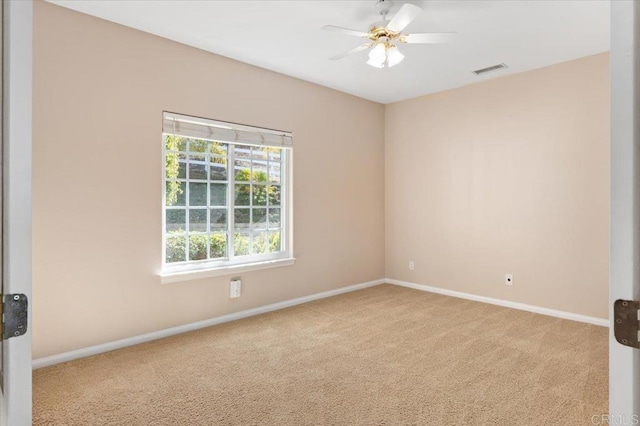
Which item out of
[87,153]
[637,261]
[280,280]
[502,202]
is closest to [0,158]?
[637,261]

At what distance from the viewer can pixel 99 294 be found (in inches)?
117

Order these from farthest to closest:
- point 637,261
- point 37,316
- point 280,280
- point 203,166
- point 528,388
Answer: point 280,280 → point 203,166 → point 37,316 → point 528,388 → point 637,261

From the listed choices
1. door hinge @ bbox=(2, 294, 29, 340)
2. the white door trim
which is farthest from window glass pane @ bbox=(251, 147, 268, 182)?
the white door trim

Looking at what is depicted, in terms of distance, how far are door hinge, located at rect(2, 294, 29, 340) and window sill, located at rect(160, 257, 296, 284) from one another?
270 centimetres

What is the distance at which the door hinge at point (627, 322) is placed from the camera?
0.67m

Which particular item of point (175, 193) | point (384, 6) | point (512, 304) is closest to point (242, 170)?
point (175, 193)

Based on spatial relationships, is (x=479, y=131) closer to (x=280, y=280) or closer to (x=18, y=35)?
(x=280, y=280)

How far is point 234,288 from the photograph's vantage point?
378 centimetres

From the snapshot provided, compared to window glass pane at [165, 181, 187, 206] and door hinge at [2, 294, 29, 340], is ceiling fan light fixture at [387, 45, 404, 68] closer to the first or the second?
window glass pane at [165, 181, 187, 206]

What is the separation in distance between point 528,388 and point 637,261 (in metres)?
2.17

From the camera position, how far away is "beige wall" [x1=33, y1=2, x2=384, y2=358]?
8.92ft

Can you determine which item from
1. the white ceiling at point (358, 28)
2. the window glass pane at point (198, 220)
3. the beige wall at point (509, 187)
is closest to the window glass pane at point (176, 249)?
the window glass pane at point (198, 220)

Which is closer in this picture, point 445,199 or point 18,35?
point 18,35

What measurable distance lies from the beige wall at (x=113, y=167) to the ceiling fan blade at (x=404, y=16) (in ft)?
6.35
